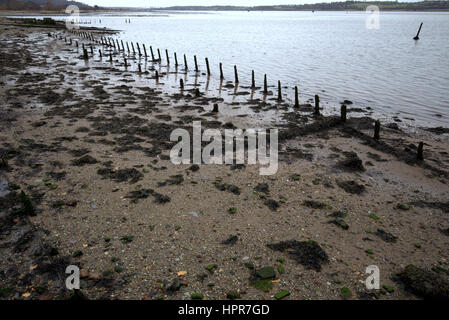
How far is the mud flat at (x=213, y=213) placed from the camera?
23.0 feet

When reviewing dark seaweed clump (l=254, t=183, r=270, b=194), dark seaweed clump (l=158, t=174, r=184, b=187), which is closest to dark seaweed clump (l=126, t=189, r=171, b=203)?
dark seaweed clump (l=158, t=174, r=184, b=187)

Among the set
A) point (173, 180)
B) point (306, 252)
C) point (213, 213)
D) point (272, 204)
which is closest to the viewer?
point (306, 252)

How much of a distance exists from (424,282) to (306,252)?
2.83 meters

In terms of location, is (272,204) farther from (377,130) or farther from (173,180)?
(377,130)

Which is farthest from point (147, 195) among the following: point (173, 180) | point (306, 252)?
point (306, 252)

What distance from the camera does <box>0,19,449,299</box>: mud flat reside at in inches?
276

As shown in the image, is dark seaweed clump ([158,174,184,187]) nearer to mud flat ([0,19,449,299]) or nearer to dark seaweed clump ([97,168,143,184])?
mud flat ([0,19,449,299])

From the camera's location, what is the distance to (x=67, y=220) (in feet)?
29.0

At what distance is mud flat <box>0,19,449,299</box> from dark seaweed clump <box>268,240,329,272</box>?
36 mm

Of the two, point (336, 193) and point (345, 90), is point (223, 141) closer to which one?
point (336, 193)

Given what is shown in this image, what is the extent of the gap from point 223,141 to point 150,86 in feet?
50.5

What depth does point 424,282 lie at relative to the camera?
Result: 6891mm

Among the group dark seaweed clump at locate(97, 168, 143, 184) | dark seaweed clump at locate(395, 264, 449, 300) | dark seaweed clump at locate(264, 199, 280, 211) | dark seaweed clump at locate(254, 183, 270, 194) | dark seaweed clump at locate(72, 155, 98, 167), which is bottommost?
dark seaweed clump at locate(395, 264, 449, 300)

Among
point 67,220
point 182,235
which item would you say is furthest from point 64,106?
point 182,235
